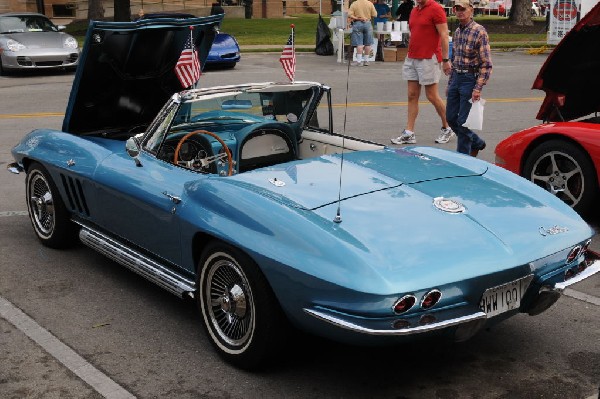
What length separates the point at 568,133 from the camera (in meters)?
6.70

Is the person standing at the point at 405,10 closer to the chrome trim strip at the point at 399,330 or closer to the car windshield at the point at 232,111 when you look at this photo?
the car windshield at the point at 232,111

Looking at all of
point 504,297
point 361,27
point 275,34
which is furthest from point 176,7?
point 504,297

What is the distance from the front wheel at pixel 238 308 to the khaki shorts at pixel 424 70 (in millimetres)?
6283

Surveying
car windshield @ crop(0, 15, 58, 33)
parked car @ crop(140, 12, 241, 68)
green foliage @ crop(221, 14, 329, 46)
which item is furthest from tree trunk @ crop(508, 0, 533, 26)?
car windshield @ crop(0, 15, 58, 33)

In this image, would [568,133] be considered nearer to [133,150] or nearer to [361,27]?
[133,150]

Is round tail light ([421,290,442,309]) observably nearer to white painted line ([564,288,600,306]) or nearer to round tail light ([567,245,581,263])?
round tail light ([567,245,581,263])

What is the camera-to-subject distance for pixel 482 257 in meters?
3.87

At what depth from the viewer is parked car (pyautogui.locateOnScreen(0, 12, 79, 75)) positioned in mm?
17375

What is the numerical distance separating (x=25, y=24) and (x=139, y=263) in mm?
15036

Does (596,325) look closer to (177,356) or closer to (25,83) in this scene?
(177,356)

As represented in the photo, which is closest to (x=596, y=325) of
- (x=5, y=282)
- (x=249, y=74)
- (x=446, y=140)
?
(x=5, y=282)

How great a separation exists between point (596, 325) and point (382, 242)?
1769mm

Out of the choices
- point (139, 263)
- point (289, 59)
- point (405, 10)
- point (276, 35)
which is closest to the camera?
point (139, 263)

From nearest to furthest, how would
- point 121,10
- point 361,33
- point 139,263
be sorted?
point 139,263 → point 361,33 → point 121,10
